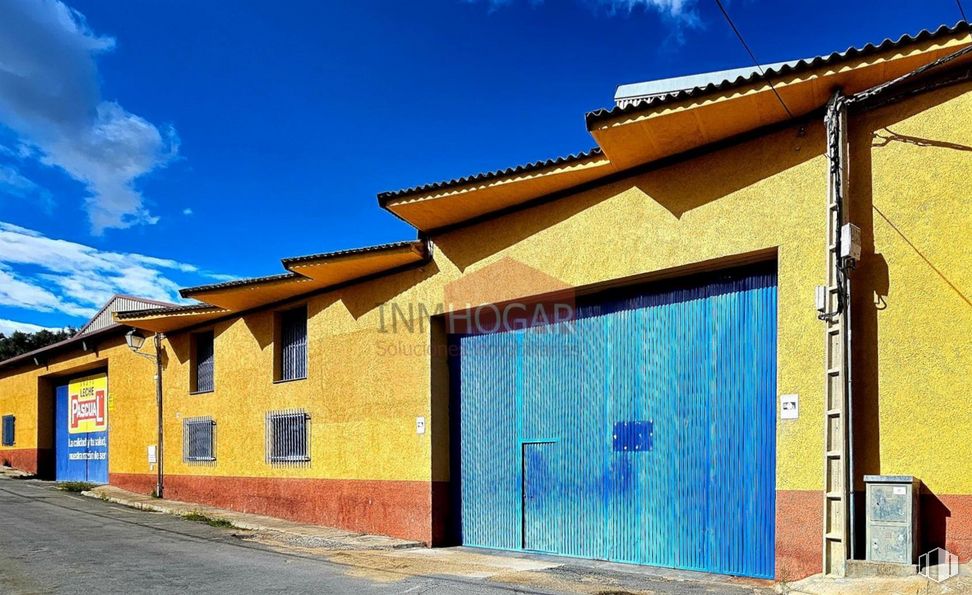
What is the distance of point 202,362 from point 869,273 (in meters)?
14.6

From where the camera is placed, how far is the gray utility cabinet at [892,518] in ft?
20.8

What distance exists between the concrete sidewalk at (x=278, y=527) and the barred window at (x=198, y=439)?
3.47 feet

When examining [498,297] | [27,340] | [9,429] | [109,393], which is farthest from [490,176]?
[27,340]

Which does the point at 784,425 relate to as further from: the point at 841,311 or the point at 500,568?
the point at 500,568

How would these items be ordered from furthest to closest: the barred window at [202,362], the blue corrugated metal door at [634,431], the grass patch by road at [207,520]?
the barred window at [202,362] → the grass patch by road at [207,520] → the blue corrugated metal door at [634,431]

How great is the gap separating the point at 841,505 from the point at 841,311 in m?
1.86

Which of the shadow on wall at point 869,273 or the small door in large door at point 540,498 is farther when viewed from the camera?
the small door in large door at point 540,498

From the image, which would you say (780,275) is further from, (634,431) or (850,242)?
(634,431)

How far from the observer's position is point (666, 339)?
912 cm

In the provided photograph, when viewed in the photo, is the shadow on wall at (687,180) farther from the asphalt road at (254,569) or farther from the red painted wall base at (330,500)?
the asphalt road at (254,569)

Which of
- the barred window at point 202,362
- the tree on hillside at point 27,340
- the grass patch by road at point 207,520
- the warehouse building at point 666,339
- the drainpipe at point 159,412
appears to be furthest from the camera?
the tree on hillside at point 27,340

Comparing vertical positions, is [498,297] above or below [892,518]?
above

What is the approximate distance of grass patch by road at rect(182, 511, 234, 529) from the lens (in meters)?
13.3

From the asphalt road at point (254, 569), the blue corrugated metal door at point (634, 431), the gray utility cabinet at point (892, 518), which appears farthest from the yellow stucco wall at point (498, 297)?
the asphalt road at point (254, 569)
